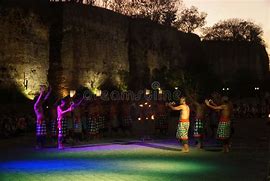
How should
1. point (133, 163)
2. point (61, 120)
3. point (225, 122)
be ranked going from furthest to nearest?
point (61, 120), point (225, 122), point (133, 163)

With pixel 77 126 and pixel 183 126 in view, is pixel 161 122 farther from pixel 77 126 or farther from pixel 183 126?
pixel 183 126

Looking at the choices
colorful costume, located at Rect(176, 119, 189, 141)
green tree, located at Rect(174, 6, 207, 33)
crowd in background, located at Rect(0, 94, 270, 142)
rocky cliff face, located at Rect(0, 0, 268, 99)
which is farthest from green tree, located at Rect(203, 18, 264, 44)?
colorful costume, located at Rect(176, 119, 189, 141)

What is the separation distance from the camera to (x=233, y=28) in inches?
3364

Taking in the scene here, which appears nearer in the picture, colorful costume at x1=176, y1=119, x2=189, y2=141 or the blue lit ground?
the blue lit ground

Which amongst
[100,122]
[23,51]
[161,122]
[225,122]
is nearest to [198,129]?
[225,122]

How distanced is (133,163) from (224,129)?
13.7 ft

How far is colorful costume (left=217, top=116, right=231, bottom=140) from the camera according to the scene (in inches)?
625

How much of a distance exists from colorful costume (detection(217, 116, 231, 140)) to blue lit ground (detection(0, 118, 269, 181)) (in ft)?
1.71

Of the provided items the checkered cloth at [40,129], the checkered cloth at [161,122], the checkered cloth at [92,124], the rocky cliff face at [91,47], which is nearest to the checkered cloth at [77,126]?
the checkered cloth at [92,124]

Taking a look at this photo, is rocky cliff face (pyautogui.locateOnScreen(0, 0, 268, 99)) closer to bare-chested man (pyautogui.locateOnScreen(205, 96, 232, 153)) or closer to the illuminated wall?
the illuminated wall

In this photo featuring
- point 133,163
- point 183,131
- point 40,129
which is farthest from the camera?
point 40,129

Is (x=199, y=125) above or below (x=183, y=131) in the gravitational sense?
above

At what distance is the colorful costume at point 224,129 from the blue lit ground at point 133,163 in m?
0.52

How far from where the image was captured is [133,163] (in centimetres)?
1277
